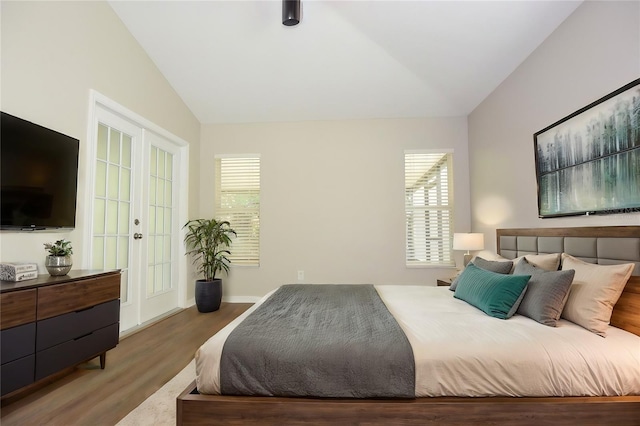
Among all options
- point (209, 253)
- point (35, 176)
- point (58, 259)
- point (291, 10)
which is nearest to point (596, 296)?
point (291, 10)

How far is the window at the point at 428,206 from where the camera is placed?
4.52 metres

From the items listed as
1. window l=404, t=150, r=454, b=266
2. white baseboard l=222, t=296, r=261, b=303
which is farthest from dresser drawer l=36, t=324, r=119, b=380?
window l=404, t=150, r=454, b=266

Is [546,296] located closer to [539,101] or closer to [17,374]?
[539,101]

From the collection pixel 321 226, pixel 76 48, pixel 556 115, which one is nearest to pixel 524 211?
pixel 556 115

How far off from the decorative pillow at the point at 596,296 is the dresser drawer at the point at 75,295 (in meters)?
3.16

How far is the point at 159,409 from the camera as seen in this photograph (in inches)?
74.1

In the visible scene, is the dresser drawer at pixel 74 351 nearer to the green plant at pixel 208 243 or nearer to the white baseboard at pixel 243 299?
the green plant at pixel 208 243

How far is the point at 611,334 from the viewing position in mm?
1701

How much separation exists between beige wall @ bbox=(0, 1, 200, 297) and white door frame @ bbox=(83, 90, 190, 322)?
0.16ft

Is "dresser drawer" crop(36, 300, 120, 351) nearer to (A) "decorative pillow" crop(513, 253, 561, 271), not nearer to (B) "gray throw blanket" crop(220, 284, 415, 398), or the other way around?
(B) "gray throw blanket" crop(220, 284, 415, 398)

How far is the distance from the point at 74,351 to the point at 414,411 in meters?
2.19

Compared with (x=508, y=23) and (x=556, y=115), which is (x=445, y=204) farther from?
(x=508, y=23)

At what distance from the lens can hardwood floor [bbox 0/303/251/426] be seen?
1.84 metres

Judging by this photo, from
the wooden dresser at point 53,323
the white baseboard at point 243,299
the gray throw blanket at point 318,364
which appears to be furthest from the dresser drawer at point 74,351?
the white baseboard at point 243,299
